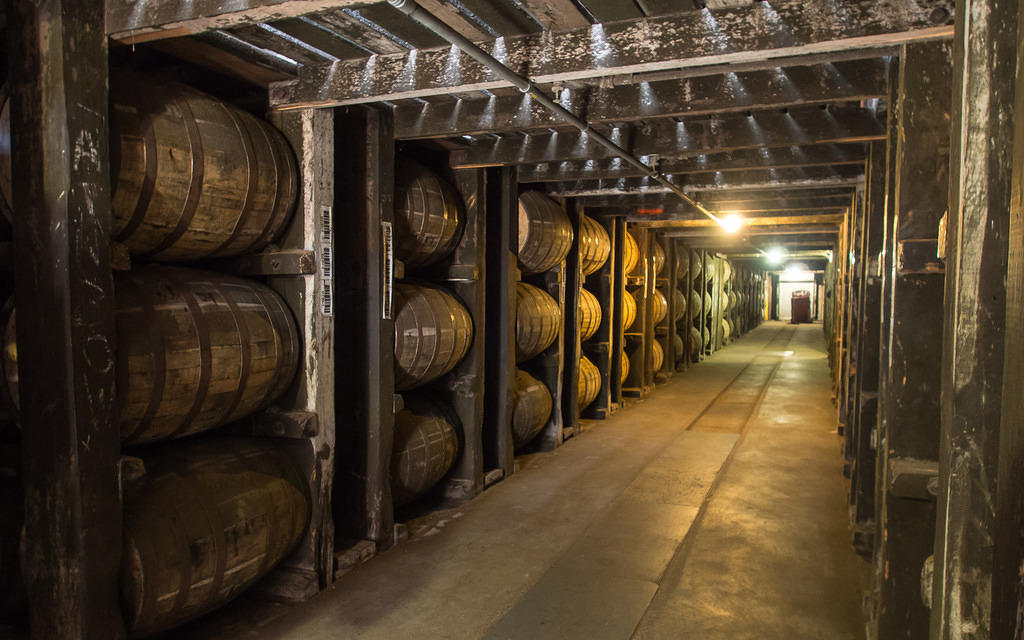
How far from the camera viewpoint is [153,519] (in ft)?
9.84

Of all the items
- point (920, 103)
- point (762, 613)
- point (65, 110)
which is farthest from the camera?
point (762, 613)

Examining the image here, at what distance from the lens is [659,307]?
12594 mm

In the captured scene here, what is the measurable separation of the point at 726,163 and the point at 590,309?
133 inches

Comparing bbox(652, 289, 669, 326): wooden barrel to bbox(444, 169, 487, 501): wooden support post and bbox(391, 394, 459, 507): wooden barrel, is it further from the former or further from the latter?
bbox(391, 394, 459, 507): wooden barrel

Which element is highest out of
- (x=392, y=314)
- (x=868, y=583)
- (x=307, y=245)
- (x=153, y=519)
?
(x=307, y=245)

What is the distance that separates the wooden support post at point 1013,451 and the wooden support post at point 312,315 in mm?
3459

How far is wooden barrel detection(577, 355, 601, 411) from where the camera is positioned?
8781 millimetres

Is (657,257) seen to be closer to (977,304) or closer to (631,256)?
(631,256)

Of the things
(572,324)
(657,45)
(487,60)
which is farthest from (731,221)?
(487,60)

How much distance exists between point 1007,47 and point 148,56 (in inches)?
158

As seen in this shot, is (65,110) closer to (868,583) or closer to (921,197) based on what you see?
(921,197)

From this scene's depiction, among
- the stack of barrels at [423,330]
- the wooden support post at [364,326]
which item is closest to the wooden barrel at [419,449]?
the stack of barrels at [423,330]

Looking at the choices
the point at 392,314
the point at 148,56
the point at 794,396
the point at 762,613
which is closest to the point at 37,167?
the point at 148,56

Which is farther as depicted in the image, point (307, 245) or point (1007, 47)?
point (307, 245)
